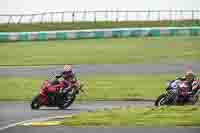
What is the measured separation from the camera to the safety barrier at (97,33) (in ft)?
182

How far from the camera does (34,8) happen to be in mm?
41438

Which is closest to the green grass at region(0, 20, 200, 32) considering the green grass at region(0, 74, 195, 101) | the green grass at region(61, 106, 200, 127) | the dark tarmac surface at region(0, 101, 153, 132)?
the green grass at region(0, 74, 195, 101)

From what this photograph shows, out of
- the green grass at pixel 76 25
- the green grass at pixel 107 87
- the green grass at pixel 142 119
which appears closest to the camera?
the green grass at pixel 142 119

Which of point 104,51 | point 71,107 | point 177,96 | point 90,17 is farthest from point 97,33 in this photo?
point 177,96

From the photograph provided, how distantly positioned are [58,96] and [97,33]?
34751 mm

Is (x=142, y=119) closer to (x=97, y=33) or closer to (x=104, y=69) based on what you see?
(x=104, y=69)

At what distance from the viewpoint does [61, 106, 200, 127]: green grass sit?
Result: 15.2 m

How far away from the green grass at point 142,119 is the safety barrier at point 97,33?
37757 millimetres

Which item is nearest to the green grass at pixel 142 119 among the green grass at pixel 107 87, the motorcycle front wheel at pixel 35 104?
the motorcycle front wheel at pixel 35 104

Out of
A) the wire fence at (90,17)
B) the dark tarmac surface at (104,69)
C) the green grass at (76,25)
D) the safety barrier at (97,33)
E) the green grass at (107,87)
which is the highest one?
the wire fence at (90,17)

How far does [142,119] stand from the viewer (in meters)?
16.0

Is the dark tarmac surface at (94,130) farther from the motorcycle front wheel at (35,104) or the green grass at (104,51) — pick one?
the green grass at (104,51)

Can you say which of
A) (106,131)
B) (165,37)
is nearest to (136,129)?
(106,131)

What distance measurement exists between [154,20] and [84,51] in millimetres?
16655
